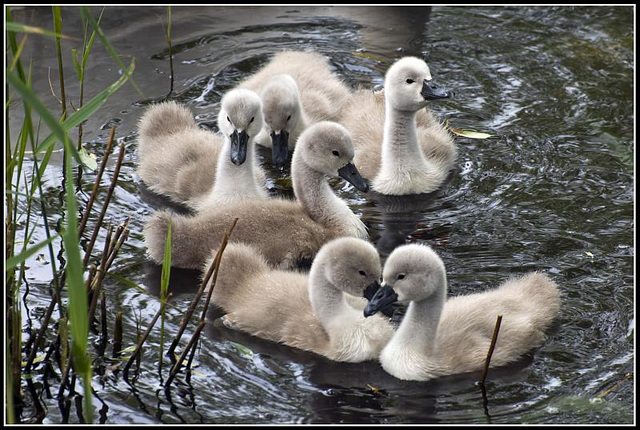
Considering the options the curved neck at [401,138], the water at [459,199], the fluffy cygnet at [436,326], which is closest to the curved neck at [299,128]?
the water at [459,199]

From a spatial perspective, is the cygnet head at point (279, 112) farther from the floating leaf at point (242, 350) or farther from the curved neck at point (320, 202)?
the floating leaf at point (242, 350)

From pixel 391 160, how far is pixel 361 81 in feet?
6.01

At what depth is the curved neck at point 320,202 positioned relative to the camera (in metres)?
5.68

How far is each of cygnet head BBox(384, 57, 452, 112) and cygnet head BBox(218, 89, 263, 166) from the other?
0.82 meters

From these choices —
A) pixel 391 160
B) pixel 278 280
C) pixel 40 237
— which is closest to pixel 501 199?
pixel 391 160

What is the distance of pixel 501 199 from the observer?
6320mm

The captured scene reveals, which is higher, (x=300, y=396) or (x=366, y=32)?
(x=366, y=32)

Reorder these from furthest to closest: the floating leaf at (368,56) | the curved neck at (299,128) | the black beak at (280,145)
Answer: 1. the floating leaf at (368,56)
2. the curved neck at (299,128)
3. the black beak at (280,145)

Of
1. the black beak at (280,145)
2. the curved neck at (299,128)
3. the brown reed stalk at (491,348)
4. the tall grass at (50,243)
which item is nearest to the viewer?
the tall grass at (50,243)

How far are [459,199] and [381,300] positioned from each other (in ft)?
6.46

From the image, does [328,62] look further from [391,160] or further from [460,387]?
[460,387]

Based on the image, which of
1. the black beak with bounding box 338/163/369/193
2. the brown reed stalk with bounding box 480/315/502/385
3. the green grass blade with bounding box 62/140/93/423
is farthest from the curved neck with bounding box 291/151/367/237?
the green grass blade with bounding box 62/140/93/423

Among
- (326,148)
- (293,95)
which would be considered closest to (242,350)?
(326,148)

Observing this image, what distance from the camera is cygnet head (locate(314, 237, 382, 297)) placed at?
4.66 metres
